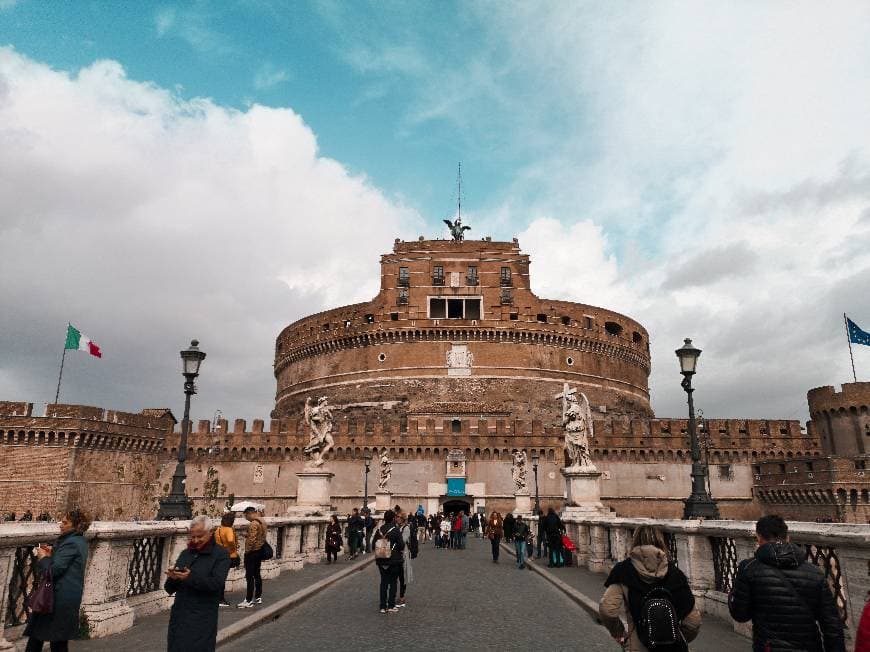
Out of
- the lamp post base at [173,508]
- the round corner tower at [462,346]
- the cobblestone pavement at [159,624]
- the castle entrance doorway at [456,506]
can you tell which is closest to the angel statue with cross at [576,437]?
the cobblestone pavement at [159,624]

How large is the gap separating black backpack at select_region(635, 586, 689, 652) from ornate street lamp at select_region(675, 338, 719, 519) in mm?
7653

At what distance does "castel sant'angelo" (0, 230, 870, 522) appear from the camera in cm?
3719

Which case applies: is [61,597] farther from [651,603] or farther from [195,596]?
[651,603]

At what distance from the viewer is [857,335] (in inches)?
1550

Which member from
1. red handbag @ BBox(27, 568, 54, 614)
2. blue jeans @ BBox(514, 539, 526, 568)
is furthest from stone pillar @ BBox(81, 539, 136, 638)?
blue jeans @ BBox(514, 539, 526, 568)

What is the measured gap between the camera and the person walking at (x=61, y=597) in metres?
4.40

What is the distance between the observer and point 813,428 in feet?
140

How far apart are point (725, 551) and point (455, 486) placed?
32.1 m

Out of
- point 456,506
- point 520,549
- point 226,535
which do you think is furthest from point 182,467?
point 456,506

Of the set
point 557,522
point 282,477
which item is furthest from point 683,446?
point 557,522

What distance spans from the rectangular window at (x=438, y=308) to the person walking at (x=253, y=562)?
41716 mm

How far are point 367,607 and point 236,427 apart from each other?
Result: 35191 millimetres

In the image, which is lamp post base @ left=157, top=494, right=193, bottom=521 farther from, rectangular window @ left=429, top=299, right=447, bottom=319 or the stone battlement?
rectangular window @ left=429, top=299, right=447, bottom=319

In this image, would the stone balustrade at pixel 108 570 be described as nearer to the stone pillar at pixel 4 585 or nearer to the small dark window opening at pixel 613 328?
the stone pillar at pixel 4 585
